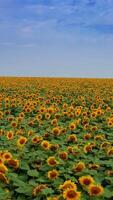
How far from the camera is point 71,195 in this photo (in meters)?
5.20

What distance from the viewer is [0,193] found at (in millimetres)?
5367

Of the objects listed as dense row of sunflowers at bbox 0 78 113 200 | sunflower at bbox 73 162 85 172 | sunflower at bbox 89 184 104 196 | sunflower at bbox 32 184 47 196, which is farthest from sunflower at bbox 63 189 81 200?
sunflower at bbox 73 162 85 172

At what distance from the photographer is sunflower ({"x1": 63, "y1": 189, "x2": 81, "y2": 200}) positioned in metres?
5.17

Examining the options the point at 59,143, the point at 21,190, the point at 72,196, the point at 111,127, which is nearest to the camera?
the point at 72,196

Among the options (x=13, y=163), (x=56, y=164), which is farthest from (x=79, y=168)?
(x=13, y=163)

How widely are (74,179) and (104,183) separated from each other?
56 cm

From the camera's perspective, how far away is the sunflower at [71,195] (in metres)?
5.17

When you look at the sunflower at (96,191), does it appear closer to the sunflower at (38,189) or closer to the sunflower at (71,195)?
the sunflower at (71,195)

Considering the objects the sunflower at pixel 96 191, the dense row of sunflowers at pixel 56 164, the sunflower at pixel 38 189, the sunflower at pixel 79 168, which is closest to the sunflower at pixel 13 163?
the dense row of sunflowers at pixel 56 164

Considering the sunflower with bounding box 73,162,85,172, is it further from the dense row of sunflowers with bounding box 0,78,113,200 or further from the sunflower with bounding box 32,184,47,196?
the sunflower with bounding box 32,184,47,196

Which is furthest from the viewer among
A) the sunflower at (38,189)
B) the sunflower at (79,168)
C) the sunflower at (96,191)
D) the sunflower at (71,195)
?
the sunflower at (79,168)

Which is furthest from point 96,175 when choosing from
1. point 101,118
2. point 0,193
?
point 101,118

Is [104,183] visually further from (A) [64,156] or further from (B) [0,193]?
(B) [0,193]

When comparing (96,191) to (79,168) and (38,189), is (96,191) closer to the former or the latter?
(38,189)
